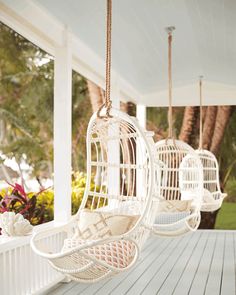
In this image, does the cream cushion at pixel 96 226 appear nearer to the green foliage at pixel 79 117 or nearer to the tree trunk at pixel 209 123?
the green foliage at pixel 79 117

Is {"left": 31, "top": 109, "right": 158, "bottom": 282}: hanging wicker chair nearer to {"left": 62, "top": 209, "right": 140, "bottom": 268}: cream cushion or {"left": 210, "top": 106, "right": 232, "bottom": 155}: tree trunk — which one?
{"left": 62, "top": 209, "right": 140, "bottom": 268}: cream cushion

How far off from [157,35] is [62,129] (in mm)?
1748

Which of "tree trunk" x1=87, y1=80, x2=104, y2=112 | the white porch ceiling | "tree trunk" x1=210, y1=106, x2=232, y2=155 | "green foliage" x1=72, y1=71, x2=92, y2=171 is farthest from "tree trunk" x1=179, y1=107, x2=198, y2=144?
"tree trunk" x1=87, y1=80, x2=104, y2=112

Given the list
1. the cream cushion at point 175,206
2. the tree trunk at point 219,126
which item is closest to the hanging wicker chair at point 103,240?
the cream cushion at point 175,206

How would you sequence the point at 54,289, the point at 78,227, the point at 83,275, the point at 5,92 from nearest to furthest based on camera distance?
the point at 83,275 → the point at 78,227 → the point at 54,289 → the point at 5,92

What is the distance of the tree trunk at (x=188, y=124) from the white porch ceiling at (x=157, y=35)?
76.8 inches

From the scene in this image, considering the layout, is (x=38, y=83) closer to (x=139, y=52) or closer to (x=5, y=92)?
(x=5, y=92)

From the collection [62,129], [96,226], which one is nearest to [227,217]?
[62,129]

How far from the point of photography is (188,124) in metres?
12.5

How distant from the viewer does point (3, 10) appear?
463 cm

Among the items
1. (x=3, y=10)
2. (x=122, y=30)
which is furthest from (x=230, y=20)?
(x=3, y=10)

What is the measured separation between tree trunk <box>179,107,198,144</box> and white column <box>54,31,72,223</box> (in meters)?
6.85

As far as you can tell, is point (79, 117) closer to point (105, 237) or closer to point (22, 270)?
point (22, 270)

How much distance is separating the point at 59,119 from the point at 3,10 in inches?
53.9
